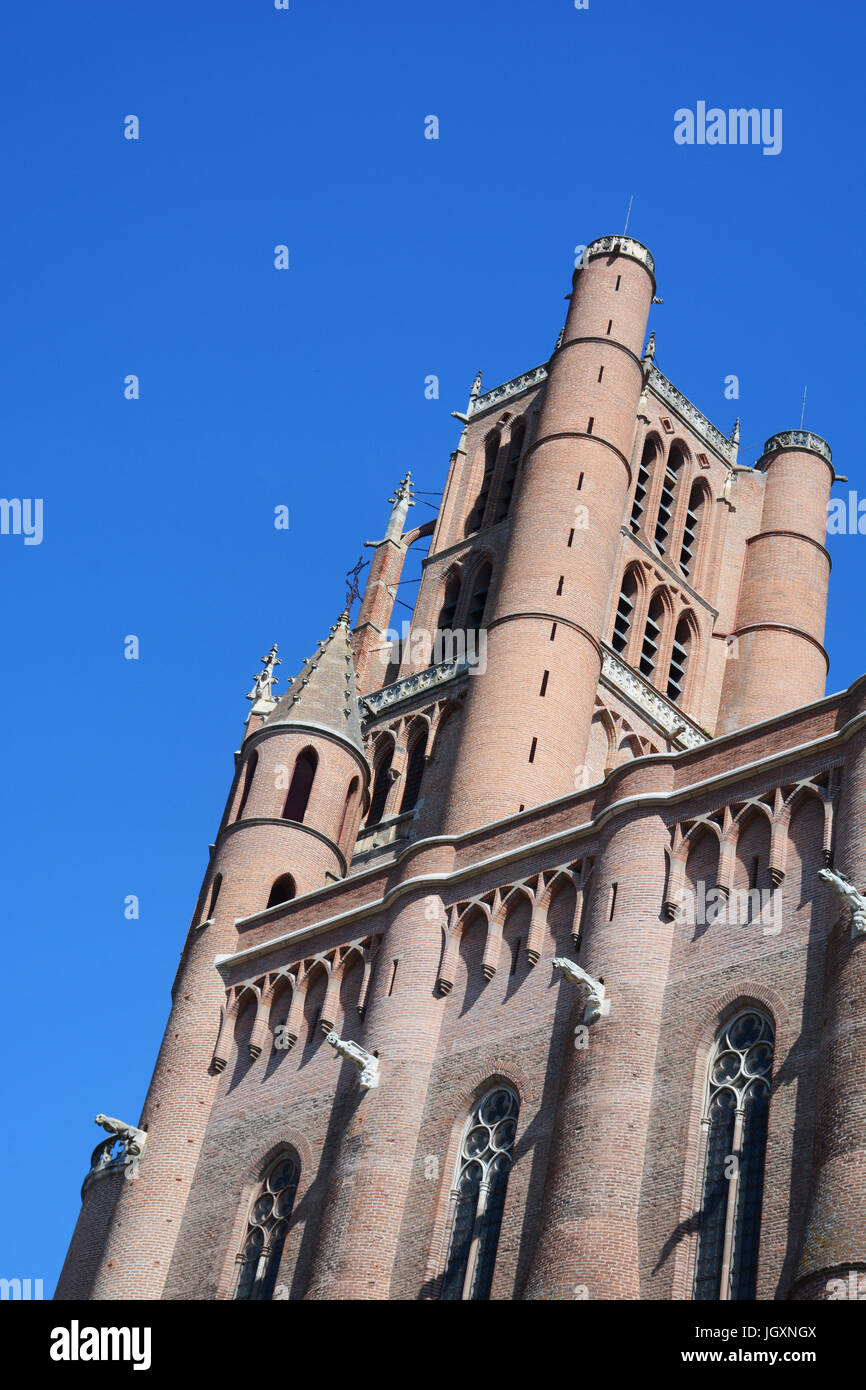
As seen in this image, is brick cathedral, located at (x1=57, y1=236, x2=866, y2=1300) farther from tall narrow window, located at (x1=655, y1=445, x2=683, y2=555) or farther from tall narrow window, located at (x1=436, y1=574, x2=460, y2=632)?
tall narrow window, located at (x1=655, y1=445, x2=683, y2=555)

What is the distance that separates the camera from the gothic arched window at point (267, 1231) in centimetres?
3178

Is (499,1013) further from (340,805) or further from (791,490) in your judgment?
(791,490)

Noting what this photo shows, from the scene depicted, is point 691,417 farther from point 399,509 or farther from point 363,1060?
point 363,1060

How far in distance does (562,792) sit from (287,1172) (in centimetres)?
975

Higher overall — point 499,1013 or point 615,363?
point 615,363

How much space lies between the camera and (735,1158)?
1037 inches

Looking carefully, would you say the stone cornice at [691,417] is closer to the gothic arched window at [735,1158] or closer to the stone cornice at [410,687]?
the stone cornice at [410,687]

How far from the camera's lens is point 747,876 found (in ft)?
94.3

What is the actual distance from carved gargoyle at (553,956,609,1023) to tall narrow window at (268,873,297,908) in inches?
448

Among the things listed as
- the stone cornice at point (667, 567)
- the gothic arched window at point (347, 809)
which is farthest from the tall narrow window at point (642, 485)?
the gothic arched window at point (347, 809)

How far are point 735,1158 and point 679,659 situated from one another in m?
23.8

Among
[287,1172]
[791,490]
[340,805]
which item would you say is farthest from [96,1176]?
[791,490]

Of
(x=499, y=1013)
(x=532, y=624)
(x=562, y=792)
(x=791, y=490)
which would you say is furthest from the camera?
(x=791, y=490)
